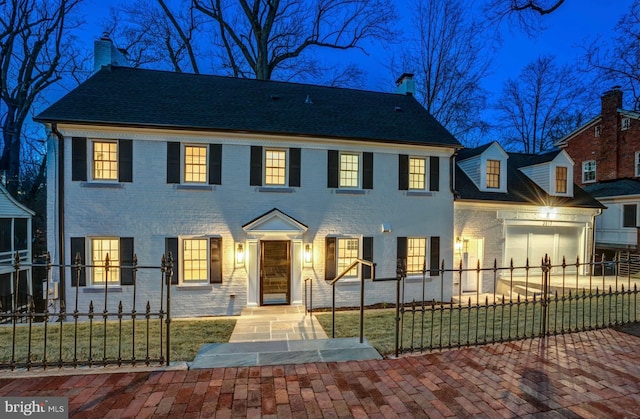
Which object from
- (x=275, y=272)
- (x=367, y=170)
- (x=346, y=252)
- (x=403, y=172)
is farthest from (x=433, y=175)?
(x=275, y=272)

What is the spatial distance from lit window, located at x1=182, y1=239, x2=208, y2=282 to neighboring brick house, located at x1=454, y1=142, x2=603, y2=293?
880 cm

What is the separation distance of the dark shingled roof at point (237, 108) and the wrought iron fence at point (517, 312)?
5.49 m

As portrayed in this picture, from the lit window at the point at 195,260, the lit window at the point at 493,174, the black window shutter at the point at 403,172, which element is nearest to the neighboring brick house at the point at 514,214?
the lit window at the point at 493,174

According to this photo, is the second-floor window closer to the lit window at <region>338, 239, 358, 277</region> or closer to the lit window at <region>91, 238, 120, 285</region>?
the lit window at <region>338, 239, 358, 277</region>

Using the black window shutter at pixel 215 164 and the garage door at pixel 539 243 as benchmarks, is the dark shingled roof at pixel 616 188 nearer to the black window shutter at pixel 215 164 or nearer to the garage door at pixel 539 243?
the garage door at pixel 539 243

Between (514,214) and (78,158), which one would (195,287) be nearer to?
(78,158)

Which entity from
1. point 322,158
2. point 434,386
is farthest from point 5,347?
point 322,158

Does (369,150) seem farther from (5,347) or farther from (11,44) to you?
(11,44)

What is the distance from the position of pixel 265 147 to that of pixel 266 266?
386 centimetres

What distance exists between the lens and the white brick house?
346 inches

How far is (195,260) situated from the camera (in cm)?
942

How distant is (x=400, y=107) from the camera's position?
42.2 feet

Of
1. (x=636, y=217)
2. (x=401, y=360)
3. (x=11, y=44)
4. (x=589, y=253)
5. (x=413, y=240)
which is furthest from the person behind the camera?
(x=11, y=44)

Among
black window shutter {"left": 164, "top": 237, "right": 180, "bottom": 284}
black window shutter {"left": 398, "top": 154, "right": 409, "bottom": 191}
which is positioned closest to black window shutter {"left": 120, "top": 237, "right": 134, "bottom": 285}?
black window shutter {"left": 164, "top": 237, "right": 180, "bottom": 284}
